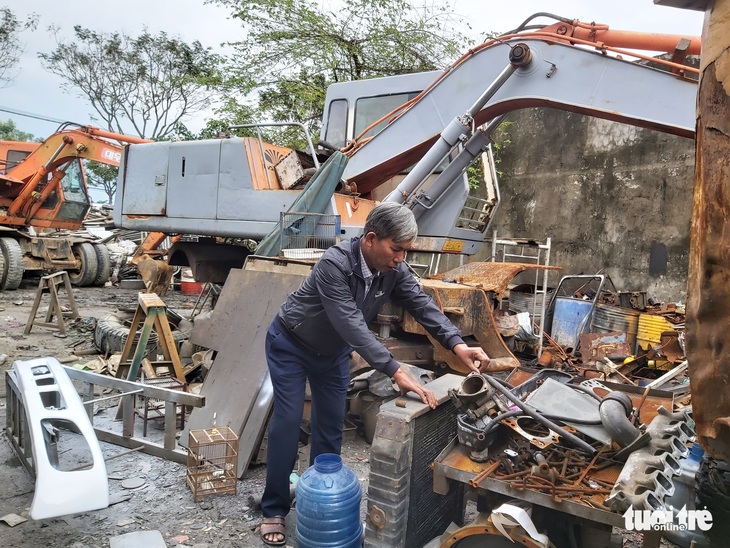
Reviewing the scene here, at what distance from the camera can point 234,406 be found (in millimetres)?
3648

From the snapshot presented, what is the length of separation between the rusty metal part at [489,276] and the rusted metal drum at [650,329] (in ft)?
7.79

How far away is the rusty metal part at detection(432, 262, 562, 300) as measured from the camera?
4.63 metres

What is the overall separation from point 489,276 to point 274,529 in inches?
121

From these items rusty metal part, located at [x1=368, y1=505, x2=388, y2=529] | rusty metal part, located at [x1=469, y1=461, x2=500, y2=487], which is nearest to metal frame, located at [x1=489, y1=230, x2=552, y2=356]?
rusty metal part, located at [x1=469, y1=461, x2=500, y2=487]

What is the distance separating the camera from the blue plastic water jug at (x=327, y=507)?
2.28 meters

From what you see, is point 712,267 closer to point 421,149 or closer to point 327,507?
point 327,507

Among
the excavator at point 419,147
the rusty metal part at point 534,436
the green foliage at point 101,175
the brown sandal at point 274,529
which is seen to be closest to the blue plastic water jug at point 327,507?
the brown sandal at point 274,529

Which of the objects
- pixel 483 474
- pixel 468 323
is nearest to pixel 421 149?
pixel 468 323

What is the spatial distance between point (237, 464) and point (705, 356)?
2.83 m

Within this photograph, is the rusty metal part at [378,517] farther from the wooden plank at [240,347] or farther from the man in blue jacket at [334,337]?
the wooden plank at [240,347]

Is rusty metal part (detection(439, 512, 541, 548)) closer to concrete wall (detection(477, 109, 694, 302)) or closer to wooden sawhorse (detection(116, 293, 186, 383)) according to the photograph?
wooden sawhorse (detection(116, 293, 186, 383))

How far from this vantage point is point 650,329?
620cm

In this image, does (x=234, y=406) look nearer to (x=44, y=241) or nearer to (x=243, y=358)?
(x=243, y=358)

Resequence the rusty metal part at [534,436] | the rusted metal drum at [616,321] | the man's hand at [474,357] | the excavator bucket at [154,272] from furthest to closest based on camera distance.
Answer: the excavator bucket at [154,272] < the rusted metal drum at [616,321] < the man's hand at [474,357] < the rusty metal part at [534,436]
